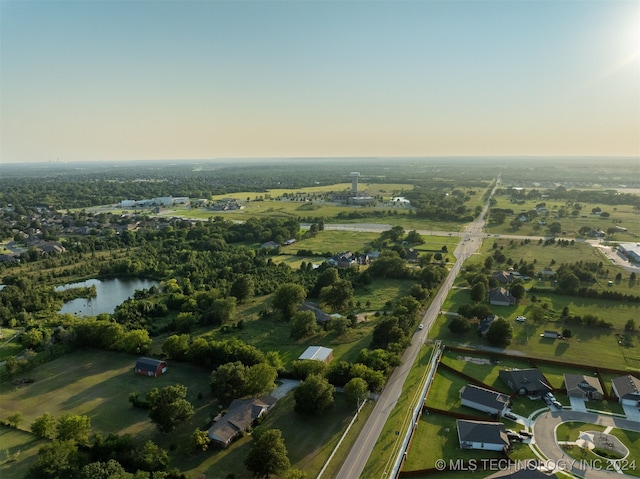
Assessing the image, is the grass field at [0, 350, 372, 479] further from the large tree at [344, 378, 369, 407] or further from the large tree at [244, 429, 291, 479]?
the large tree at [244, 429, 291, 479]

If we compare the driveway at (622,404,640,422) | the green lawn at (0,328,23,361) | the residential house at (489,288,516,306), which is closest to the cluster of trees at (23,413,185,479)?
the green lawn at (0,328,23,361)

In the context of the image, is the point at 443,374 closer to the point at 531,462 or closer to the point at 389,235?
the point at 531,462

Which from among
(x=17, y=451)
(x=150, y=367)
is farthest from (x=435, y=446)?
(x=17, y=451)

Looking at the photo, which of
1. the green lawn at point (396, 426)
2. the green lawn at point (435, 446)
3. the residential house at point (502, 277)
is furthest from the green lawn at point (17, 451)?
the residential house at point (502, 277)

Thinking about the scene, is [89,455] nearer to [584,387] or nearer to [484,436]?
[484,436]

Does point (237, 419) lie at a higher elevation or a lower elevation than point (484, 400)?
higher

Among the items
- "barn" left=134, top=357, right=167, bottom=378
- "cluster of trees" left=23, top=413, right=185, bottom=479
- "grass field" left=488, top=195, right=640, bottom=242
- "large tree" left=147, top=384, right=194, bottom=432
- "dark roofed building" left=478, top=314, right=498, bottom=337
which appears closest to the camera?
"cluster of trees" left=23, top=413, right=185, bottom=479
